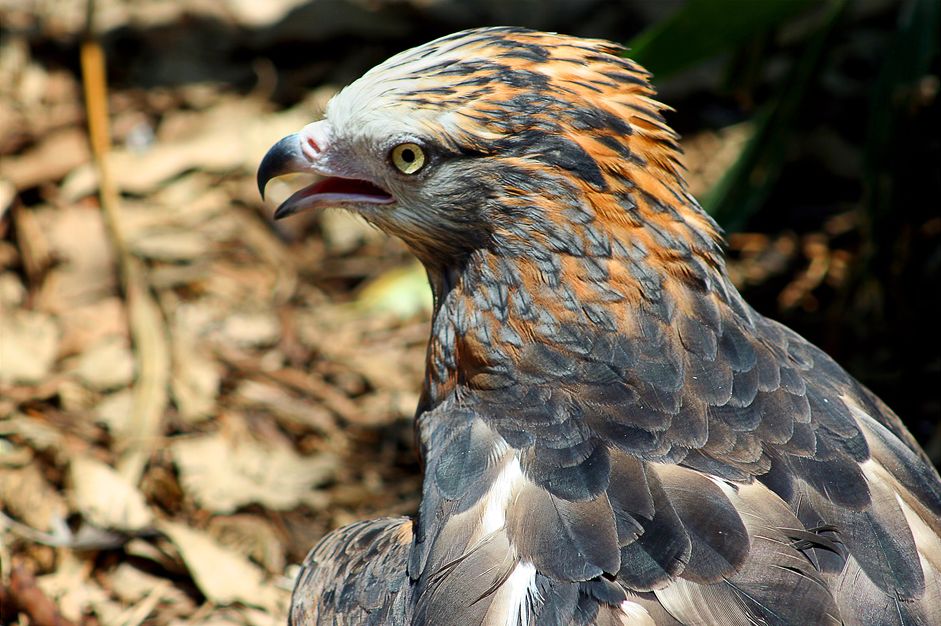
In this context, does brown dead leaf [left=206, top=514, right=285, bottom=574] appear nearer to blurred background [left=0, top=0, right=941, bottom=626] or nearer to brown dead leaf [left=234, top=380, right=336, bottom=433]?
blurred background [left=0, top=0, right=941, bottom=626]

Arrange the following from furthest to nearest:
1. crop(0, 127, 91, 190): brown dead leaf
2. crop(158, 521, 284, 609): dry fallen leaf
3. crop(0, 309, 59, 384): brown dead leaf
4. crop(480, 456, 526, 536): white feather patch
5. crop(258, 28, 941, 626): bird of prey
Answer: crop(0, 127, 91, 190): brown dead leaf < crop(0, 309, 59, 384): brown dead leaf < crop(158, 521, 284, 609): dry fallen leaf < crop(480, 456, 526, 536): white feather patch < crop(258, 28, 941, 626): bird of prey

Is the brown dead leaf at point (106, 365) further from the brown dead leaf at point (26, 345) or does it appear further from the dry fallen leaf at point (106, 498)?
the dry fallen leaf at point (106, 498)

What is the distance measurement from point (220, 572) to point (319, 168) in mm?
1854

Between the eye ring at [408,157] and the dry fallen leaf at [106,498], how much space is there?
6.91ft

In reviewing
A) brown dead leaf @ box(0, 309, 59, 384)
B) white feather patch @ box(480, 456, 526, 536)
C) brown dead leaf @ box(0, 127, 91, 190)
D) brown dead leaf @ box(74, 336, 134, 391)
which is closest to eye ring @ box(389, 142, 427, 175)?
white feather patch @ box(480, 456, 526, 536)

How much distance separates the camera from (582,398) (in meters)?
3.00

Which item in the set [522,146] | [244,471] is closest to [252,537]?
[244,471]

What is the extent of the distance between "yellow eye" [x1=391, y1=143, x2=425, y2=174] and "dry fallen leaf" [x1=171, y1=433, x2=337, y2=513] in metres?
2.08

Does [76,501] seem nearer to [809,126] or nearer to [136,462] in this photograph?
[136,462]

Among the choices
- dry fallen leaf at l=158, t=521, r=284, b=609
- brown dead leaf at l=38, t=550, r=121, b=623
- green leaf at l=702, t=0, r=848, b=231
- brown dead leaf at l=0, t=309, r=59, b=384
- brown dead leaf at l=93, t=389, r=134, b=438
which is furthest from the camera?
brown dead leaf at l=0, t=309, r=59, b=384

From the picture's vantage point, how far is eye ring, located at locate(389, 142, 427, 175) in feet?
10.0

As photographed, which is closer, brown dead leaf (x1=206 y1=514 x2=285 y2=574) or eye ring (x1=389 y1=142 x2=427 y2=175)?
eye ring (x1=389 y1=142 x2=427 y2=175)

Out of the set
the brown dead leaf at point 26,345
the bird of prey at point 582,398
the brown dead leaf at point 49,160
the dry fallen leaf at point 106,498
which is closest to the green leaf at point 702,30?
the bird of prey at point 582,398

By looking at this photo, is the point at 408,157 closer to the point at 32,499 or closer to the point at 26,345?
the point at 32,499
